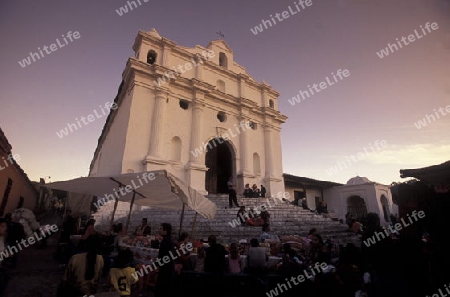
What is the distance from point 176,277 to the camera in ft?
15.9

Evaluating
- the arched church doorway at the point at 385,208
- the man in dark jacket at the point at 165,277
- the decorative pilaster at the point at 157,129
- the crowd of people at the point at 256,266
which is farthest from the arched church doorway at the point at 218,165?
the arched church doorway at the point at 385,208

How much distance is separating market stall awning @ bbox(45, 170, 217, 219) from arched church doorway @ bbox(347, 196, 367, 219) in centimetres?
2254

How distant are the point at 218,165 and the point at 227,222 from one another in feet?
23.7

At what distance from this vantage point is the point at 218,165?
16.7m

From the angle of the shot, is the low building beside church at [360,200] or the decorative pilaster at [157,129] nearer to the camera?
the decorative pilaster at [157,129]

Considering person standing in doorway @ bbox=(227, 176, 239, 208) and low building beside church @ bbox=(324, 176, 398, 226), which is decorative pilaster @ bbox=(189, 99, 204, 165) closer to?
person standing in doorway @ bbox=(227, 176, 239, 208)

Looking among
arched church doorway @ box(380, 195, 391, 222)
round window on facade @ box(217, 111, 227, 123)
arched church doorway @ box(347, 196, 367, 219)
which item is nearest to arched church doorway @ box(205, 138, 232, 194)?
round window on facade @ box(217, 111, 227, 123)

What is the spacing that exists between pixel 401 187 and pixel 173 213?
9.71m

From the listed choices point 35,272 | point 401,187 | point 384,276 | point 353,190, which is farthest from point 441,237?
point 353,190

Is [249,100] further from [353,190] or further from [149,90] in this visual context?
[353,190]

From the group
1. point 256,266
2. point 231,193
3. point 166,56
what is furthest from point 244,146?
point 256,266

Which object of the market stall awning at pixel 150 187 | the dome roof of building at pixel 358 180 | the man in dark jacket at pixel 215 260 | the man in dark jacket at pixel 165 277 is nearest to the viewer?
the man in dark jacket at pixel 165 277

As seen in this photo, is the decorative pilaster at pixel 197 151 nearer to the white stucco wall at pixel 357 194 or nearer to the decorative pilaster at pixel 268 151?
the decorative pilaster at pixel 268 151

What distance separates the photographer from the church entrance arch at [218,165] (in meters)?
15.4
